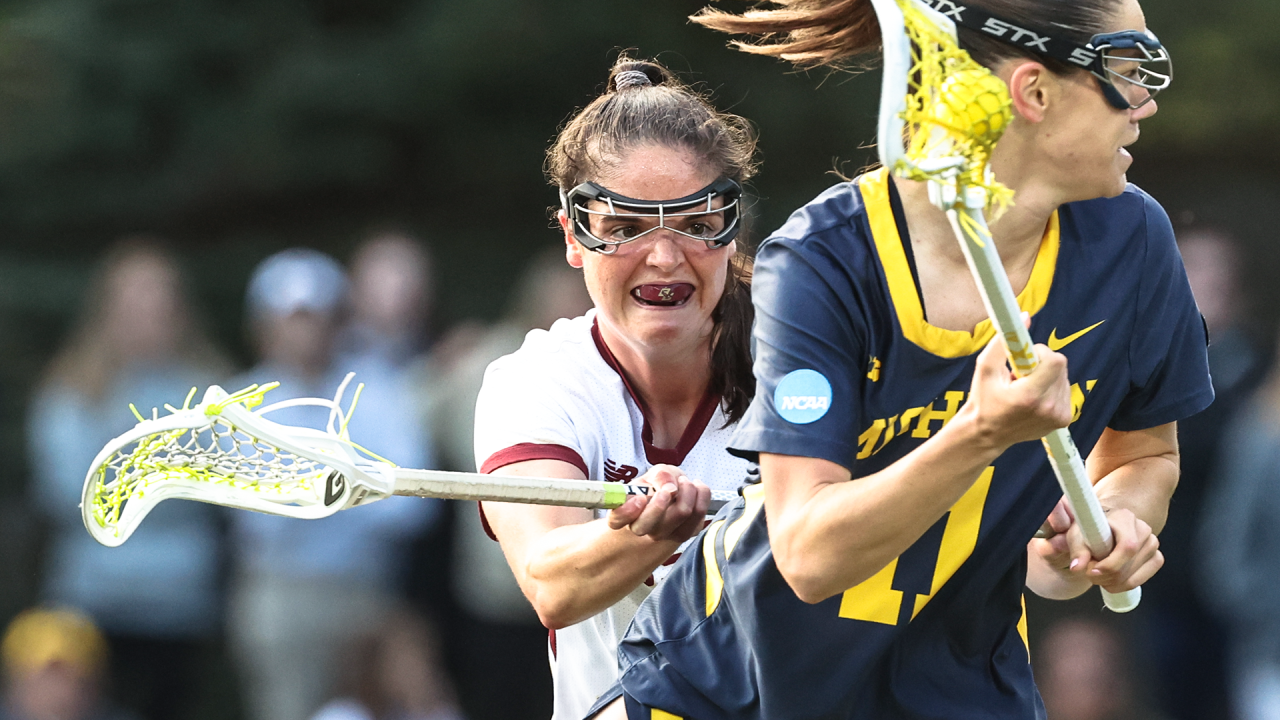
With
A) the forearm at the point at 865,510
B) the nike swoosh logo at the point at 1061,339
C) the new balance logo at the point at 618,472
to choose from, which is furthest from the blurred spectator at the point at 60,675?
the nike swoosh logo at the point at 1061,339

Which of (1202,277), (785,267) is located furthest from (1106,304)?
(1202,277)

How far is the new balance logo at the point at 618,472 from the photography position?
3027mm

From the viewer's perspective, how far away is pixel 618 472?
3.03 metres

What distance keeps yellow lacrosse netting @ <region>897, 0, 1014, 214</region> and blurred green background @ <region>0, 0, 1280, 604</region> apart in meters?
4.93

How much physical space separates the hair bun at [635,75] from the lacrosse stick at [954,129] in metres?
1.37

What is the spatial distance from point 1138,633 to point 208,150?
4.26 m

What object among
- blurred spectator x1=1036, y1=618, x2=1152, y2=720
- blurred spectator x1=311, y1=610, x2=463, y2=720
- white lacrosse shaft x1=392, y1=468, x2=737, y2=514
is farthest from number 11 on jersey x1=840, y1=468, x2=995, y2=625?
blurred spectator x1=1036, y1=618, x2=1152, y2=720

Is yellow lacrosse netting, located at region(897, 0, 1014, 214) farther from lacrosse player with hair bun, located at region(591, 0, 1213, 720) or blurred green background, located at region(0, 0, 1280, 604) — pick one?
blurred green background, located at region(0, 0, 1280, 604)

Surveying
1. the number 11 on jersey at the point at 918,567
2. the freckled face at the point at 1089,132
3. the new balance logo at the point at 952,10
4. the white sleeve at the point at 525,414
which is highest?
the new balance logo at the point at 952,10

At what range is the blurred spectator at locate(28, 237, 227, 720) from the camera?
5512mm

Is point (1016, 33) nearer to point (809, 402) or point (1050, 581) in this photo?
point (809, 402)

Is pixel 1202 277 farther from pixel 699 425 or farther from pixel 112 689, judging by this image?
pixel 112 689

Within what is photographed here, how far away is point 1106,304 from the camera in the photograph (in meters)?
2.29

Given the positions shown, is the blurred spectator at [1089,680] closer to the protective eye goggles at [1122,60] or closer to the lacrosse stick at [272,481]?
the lacrosse stick at [272,481]
